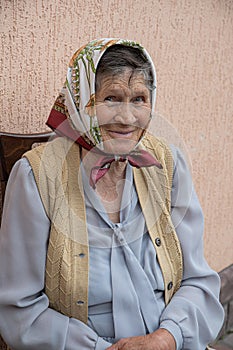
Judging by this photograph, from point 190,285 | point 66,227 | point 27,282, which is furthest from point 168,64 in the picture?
point 27,282

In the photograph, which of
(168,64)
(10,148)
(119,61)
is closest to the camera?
(119,61)

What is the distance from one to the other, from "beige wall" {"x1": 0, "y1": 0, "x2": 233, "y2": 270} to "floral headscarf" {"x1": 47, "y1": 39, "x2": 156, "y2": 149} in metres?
0.34

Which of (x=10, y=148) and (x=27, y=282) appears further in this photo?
(x=10, y=148)

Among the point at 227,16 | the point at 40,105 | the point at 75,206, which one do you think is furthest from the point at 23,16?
the point at 227,16

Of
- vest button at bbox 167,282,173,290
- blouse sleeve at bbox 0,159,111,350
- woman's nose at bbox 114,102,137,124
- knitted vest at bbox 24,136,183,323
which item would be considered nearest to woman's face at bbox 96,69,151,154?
woman's nose at bbox 114,102,137,124

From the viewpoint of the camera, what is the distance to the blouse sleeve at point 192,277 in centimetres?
184

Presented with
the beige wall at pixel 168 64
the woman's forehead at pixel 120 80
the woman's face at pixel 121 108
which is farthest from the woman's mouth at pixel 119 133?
the beige wall at pixel 168 64

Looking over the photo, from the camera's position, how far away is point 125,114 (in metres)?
1.67

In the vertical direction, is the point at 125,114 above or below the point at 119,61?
below

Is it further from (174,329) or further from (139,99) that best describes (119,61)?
(174,329)

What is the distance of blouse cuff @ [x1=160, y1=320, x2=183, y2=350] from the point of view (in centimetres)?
176

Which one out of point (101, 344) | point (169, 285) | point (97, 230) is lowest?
point (101, 344)

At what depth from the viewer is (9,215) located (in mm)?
1651

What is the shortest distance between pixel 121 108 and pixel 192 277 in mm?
607
